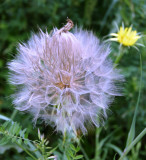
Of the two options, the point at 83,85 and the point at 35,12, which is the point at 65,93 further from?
the point at 35,12

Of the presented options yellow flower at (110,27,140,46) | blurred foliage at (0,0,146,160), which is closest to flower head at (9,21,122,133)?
yellow flower at (110,27,140,46)

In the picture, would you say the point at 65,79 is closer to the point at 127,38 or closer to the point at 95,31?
the point at 127,38

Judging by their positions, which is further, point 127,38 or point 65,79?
point 127,38

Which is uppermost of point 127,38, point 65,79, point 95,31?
point 95,31

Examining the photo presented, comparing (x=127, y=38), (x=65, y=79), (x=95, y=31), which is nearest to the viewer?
(x=65, y=79)

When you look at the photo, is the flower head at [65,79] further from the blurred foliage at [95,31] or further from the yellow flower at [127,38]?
the blurred foliage at [95,31]

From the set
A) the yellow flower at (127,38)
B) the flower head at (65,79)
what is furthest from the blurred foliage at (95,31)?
the flower head at (65,79)

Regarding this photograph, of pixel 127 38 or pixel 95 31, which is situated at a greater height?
pixel 95 31

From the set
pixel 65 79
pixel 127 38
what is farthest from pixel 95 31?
pixel 65 79
